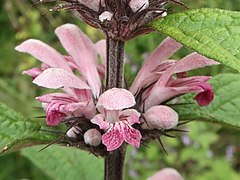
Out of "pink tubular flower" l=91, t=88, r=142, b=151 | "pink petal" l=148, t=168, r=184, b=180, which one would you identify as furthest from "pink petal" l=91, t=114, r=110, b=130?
"pink petal" l=148, t=168, r=184, b=180

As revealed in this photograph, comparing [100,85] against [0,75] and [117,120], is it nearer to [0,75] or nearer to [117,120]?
[117,120]

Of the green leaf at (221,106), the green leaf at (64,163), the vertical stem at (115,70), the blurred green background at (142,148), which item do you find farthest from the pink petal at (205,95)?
the blurred green background at (142,148)

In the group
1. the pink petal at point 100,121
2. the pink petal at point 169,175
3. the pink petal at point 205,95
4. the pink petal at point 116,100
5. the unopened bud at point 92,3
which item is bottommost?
the pink petal at point 169,175

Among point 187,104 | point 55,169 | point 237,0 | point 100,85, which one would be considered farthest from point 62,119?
point 237,0

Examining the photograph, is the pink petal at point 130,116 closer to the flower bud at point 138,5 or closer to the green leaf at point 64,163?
the flower bud at point 138,5

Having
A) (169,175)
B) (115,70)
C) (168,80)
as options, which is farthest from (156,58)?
(169,175)

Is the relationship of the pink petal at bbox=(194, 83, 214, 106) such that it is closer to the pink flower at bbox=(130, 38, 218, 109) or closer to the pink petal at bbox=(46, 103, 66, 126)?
the pink flower at bbox=(130, 38, 218, 109)
